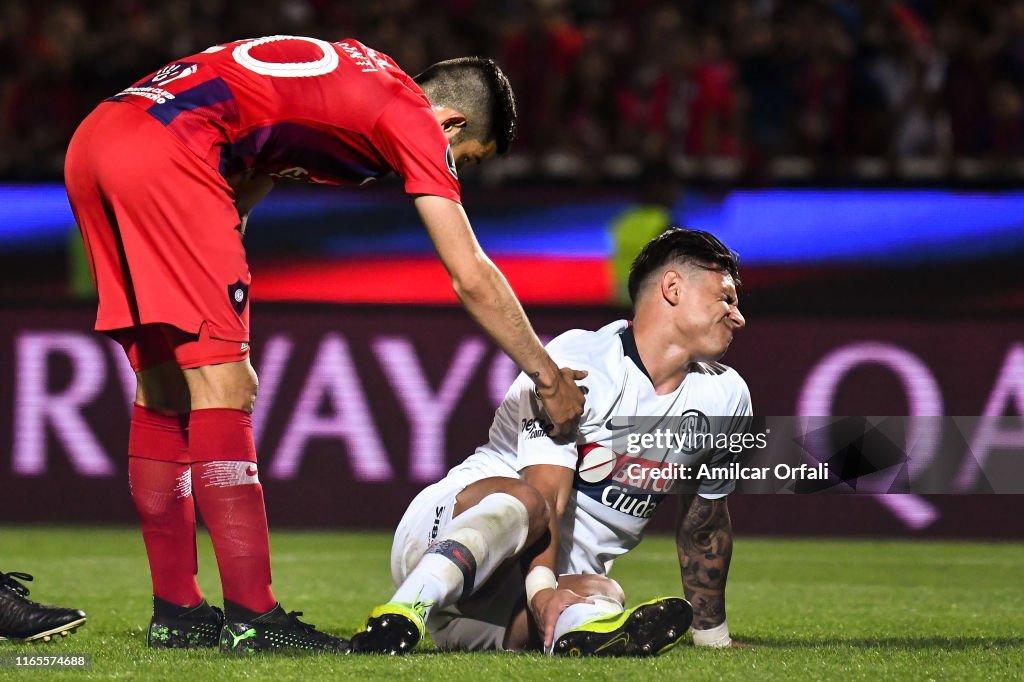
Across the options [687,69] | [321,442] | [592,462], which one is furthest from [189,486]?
[687,69]

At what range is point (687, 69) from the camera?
994cm

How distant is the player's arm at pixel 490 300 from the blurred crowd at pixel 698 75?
6015mm

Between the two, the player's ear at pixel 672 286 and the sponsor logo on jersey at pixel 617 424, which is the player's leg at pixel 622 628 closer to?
the sponsor logo on jersey at pixel 617 424

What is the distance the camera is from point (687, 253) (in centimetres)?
427

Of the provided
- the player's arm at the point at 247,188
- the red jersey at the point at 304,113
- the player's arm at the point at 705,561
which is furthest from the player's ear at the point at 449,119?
the player's arm at the point at 705,561

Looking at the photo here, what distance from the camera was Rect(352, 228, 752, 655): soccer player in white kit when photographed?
147 inches

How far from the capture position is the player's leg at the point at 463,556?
3.58 meters

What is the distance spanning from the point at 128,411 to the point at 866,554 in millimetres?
3616

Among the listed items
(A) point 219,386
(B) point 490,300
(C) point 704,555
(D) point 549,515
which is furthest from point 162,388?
(C) point 704,555

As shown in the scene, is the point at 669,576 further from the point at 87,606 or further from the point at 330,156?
the point at 330,156

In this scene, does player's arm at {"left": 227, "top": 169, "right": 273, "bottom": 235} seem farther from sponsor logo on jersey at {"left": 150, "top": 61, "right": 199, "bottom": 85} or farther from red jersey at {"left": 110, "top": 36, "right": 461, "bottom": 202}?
sponsor logo on jersey at {"left": 150, "top": 61, "right": 199, "bottom": 85}

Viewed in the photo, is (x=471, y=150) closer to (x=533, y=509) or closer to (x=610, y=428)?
(x=610, y=428)

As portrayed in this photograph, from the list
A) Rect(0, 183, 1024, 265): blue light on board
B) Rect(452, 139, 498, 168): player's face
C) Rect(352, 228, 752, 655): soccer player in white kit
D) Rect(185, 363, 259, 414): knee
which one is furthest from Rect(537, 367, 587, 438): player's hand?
Rect(0, 183, 1024, 265): blue light on board

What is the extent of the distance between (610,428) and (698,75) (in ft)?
20.5
